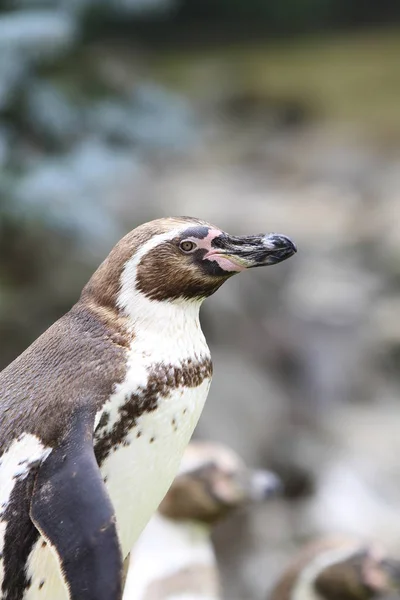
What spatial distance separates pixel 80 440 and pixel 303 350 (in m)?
2.75

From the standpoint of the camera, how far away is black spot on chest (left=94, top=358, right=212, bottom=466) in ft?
2.73

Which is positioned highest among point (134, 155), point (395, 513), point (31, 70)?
point (31, 70)

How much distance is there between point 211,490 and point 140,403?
24.4 inches

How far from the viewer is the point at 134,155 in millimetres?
2953

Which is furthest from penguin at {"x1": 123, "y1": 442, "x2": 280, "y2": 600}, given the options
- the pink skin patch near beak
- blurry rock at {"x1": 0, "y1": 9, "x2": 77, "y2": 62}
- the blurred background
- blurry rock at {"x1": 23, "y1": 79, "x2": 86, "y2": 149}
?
blurry rock at {"x1": 23, "y1": 79, "x2": 86, "y2": 149}

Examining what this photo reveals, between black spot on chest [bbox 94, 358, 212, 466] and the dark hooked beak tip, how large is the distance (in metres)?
0.14

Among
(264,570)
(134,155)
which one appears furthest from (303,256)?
(264,570)

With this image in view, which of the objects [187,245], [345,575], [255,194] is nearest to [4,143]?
[345,575]

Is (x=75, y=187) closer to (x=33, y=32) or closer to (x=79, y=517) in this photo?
(x=33, y=32)

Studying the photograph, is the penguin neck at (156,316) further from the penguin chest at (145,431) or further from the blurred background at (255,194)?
the blurred background at (255,194)

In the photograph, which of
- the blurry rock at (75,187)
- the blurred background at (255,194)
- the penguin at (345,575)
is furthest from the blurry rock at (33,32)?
the penguin at (345,575)

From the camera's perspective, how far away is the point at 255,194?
15.0 feet

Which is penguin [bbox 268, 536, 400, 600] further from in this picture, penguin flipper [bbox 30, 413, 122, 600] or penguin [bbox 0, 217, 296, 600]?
penguin flipper [bbox 30, 413, 122, 600]

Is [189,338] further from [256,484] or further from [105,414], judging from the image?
[256,484]
